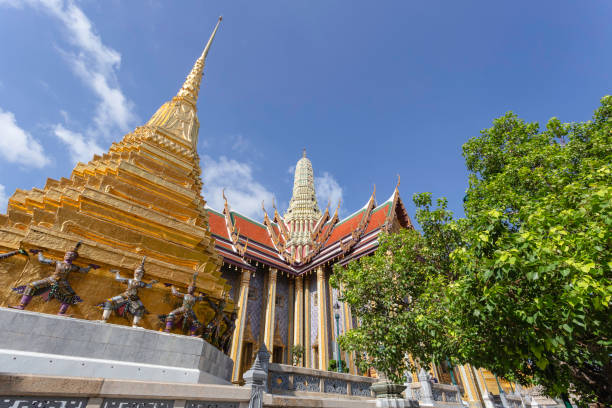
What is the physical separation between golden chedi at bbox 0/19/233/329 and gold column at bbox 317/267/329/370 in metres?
9.66

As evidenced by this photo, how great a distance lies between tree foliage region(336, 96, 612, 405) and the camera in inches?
145

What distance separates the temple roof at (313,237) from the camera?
1800 centimetres

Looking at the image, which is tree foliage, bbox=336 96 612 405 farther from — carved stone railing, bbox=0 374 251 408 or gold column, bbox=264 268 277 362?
gold column, bbox=264 268 277 362

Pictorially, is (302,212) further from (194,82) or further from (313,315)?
(194,82)

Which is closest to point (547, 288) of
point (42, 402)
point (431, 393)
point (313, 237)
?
point (42, 402)

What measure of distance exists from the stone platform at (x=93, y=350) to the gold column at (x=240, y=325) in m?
8.31

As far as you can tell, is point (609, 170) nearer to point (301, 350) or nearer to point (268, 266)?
point (301, 350)

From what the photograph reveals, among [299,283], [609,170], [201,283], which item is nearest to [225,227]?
[299,283]

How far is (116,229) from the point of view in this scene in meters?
6.61

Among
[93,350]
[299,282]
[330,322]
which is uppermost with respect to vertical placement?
[299,282]

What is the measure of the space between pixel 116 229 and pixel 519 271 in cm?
784

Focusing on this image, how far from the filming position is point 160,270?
21.6ft

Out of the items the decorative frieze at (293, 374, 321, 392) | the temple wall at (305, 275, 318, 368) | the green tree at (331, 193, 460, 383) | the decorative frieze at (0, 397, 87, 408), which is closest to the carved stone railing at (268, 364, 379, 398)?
the decorative frieze at (293, 374, 321, 392)

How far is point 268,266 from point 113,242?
42.2ft
